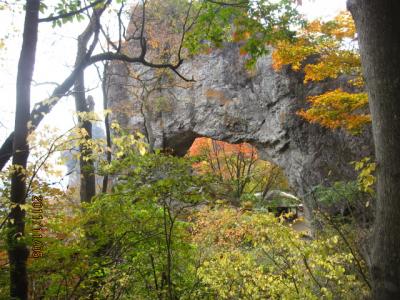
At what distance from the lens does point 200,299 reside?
5379 mm

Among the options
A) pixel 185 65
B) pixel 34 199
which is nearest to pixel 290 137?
pixel 185 65

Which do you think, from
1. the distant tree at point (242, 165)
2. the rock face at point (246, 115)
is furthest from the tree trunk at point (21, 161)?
the distant tree at point (242, 165)

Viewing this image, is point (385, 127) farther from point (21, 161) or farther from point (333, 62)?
point (333, 62)

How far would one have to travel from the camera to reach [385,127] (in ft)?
7.25

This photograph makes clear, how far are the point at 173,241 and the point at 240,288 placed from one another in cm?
153

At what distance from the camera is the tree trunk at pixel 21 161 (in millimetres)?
3057

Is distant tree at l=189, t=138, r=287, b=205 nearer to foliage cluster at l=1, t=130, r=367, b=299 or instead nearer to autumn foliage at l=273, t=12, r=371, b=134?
autumn foliage at l=273, t=12, r=371, b=134

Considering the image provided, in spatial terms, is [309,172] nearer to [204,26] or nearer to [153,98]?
[153,98]

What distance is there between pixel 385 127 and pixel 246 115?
12.3 meters

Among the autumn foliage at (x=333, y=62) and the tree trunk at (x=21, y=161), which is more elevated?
the autumn foliage at (x=333, y=62)

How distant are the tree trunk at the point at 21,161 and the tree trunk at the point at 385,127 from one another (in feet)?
8.99
